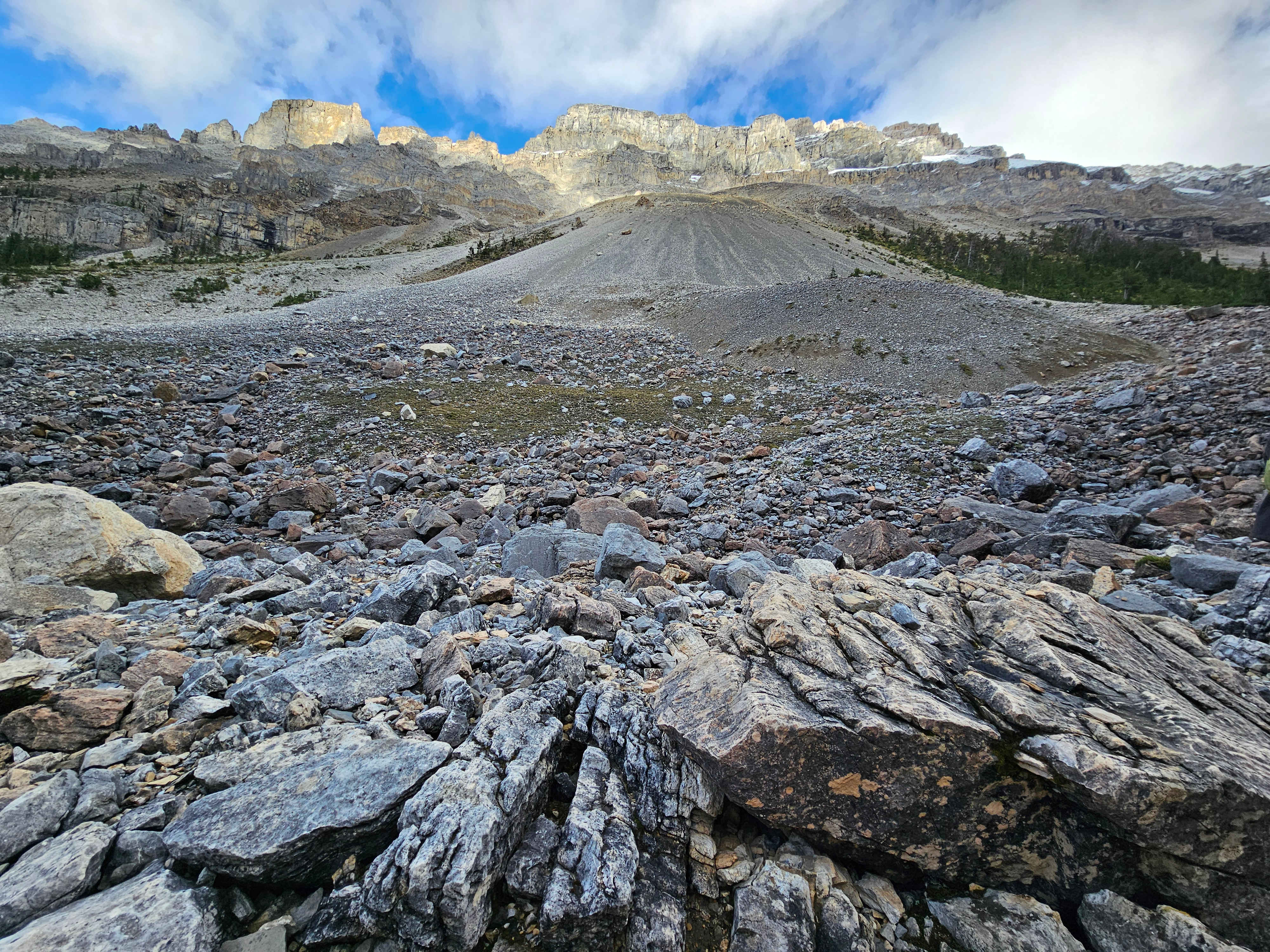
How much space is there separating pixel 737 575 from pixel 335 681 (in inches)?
153

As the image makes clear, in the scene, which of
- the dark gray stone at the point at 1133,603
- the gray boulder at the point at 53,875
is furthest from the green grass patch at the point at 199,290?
the dark gray stone at the point at 1133,603

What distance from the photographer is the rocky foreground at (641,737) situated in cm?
212

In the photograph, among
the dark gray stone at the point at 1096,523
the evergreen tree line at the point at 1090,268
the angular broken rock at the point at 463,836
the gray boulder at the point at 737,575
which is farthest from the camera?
the evergreen tree line at the point at 1090,268

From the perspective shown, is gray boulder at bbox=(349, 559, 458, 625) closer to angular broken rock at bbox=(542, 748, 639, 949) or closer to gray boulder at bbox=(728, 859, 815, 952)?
angular broken rock at bbox=(542, 748, 639, 949)

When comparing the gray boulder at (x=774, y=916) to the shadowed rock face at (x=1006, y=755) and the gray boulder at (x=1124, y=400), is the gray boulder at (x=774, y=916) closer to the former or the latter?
the shadowed rock face at (x=1006, y=755)

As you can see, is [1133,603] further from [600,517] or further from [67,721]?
[67,721]

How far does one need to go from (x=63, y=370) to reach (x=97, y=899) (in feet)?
55.7

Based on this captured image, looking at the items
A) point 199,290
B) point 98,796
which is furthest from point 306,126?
point 98,796

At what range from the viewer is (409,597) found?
465 cm

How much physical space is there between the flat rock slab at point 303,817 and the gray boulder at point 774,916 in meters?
1.64

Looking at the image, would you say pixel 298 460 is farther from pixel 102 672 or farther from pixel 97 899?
pixel 97 899

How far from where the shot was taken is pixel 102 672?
3.41 meters

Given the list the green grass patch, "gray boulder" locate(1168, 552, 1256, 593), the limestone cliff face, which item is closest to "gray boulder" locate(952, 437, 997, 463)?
"gray boulder" locate(1168, 552, 1256, 593)

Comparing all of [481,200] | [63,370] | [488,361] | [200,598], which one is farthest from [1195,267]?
[481,200]
